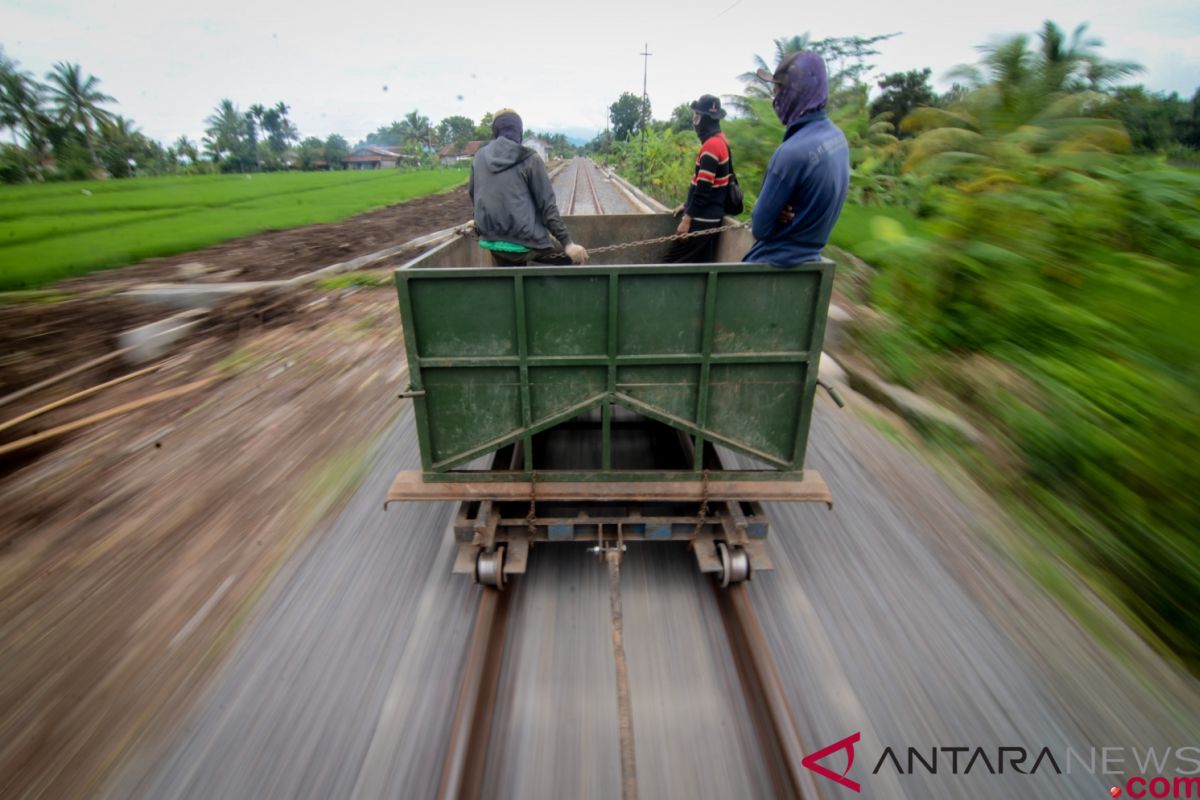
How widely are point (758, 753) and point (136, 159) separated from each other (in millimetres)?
71420

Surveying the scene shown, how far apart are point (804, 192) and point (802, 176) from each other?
83 millimetres

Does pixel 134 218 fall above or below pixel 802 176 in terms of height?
below

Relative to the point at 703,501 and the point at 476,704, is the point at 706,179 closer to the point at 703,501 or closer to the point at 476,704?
the point at 703,501

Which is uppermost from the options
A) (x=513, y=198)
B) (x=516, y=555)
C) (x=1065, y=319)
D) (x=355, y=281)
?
(x=513, y=198)

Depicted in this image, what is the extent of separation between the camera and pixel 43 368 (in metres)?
6.46

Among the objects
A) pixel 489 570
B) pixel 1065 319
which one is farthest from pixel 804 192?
pixel 1065 319

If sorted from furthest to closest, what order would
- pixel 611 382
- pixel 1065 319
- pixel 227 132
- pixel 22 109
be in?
1. pixel 227 132
2. pixel 22 109
3. pixel 1065 319
4. pixel 611 382

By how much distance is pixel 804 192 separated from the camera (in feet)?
9.80

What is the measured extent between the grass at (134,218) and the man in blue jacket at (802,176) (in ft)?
40.8

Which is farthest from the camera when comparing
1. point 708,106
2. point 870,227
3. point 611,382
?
point 870,227

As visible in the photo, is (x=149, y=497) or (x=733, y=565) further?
(x=149, y=497)

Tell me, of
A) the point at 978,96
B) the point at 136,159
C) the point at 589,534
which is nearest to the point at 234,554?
the point at 589,534

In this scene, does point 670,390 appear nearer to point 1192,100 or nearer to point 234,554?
point 234,554

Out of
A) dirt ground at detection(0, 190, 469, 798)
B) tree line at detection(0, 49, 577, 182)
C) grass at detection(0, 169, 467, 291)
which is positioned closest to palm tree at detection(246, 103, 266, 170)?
tree line at detection(0, 49, 577, 182)
